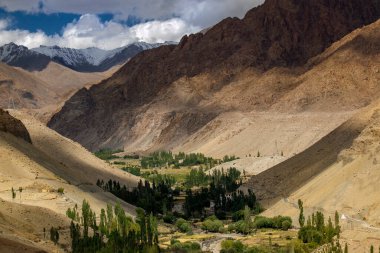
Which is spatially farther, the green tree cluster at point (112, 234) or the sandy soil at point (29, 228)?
the green tree cluster at point (112, 234)

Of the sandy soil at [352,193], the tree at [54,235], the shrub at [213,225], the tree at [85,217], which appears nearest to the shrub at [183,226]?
the shrub at [213,225]

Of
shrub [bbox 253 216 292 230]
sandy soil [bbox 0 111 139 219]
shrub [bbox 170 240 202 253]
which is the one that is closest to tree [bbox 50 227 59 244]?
sandy soil [bbox 0 111 139 219]

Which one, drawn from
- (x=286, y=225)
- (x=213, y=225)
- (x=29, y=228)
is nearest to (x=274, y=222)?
(x=286, y=225)

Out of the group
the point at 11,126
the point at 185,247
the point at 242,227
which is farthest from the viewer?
the point at 11,126

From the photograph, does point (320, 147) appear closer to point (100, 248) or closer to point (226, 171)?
point (226, 171)

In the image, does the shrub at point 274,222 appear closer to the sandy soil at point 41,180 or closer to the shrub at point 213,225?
the shrub at point 213,225

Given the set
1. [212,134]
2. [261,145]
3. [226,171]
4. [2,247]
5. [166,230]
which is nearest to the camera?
[2,247]

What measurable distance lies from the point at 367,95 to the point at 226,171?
184 feet

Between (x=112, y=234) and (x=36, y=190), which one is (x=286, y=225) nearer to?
(x=112, y=234)

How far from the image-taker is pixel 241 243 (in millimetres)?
64750

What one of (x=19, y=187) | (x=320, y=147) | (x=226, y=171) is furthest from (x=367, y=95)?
(x=19, y=187)

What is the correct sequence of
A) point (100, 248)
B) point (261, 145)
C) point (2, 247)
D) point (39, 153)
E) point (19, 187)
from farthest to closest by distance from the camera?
point (261, 145) < point (39, 153) < point (19, 187) < point (100, 248) < point (2, 247)

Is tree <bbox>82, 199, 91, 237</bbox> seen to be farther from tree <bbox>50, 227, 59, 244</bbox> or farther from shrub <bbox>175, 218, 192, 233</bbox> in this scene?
shrub <bbox>175, 218, 192, 233</bbox>

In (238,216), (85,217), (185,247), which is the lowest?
(185,247)
